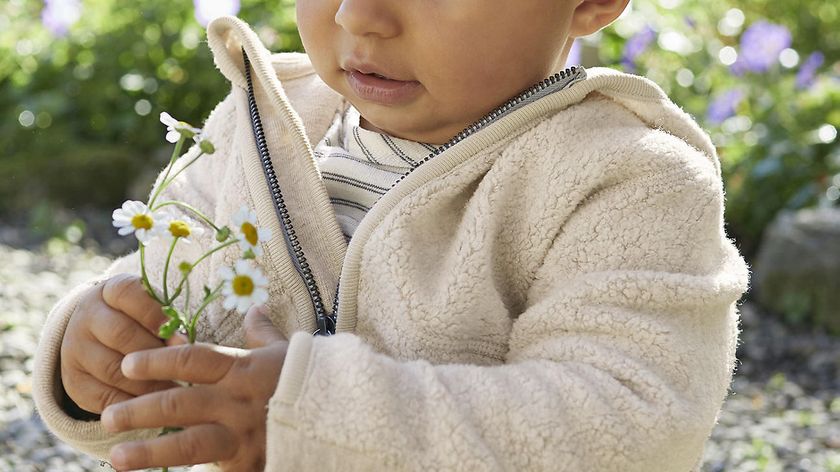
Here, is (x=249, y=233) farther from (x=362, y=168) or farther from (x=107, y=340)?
(x=362, y=168)

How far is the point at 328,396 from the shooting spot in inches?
52.0

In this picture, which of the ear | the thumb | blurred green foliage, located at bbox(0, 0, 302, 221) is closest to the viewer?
the thumb

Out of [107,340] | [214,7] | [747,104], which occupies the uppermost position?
[107,340]

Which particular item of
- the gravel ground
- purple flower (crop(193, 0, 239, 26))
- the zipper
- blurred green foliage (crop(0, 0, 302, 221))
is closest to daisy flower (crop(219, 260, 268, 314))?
the zipper

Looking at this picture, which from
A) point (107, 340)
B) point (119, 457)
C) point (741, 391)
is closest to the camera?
point (119, 457)

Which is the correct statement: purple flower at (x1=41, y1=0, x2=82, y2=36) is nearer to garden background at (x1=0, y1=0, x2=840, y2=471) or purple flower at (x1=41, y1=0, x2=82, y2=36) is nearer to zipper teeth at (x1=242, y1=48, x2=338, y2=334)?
garden background at (x1=0, y1=0, x2=840, y2=471)

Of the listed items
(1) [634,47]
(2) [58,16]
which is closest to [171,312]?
(1) [634,47]

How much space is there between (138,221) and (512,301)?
1.83 ft

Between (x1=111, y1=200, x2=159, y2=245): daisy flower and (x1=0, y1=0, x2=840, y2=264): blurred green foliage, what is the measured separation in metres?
4.02

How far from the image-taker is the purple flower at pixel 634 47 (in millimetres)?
5551

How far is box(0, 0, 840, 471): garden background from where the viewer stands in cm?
435

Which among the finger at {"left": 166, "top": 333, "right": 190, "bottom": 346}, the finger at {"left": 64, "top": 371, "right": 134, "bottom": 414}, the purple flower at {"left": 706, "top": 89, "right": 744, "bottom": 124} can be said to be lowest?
the purple flower at {"left": 706, "top": 89, "right": 744, "bottom": 124}

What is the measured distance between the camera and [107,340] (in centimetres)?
148

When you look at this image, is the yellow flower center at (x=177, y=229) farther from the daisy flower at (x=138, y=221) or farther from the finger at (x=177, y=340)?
the finger at (x=177, y=340)
